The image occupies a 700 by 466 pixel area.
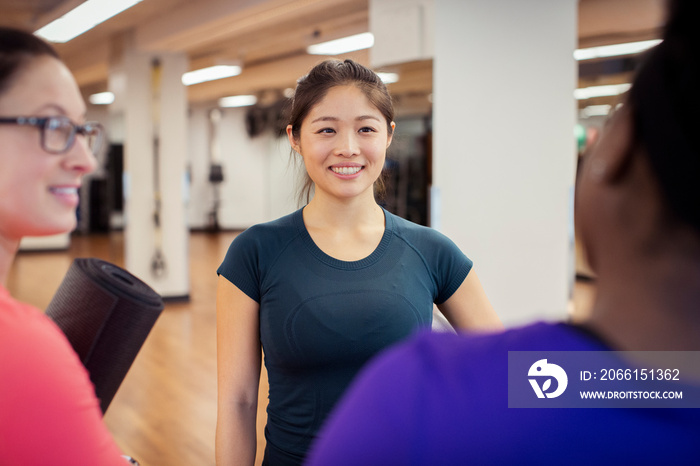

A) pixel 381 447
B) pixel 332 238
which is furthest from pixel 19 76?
pixel 332 238

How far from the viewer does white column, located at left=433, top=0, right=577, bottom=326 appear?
392 centimetres

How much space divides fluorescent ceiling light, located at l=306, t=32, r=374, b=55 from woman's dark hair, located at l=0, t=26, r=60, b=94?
21.0 feet

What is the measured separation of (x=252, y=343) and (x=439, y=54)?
2.86 metres

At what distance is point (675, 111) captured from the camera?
16.1 inches

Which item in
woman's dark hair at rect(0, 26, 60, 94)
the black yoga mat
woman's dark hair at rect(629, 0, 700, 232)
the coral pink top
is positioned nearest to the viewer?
woman's dark hair at rect(629, 0, 700, 232)

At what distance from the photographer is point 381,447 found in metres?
0.44

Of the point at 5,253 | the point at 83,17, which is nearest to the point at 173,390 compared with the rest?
the point at 83,17

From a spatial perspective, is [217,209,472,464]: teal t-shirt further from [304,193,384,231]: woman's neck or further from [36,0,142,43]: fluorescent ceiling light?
[36,0,142,43]: fluorescent ceiling light

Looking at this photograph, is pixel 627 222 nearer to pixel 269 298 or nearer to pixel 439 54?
pixel 269 298

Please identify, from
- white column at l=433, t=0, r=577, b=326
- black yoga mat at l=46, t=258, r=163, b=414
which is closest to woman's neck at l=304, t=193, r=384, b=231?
black yoga mat at l=46, t=258, r=163, b=414

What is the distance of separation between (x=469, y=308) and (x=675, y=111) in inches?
44.7

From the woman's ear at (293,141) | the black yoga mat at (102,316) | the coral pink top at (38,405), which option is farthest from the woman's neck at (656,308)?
the woman's ear at (293,141)

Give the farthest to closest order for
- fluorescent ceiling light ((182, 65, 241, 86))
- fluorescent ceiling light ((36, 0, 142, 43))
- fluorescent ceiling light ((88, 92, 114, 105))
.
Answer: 1. fluorescent ceiling light ((88, 92, 114, 105))
2. fluorescent ceiling light ((182, 65, 241, 86))
3. fluorescent ceiling light ((36, 0, 142, 43))

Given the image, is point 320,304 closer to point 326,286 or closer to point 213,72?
point 326,286
